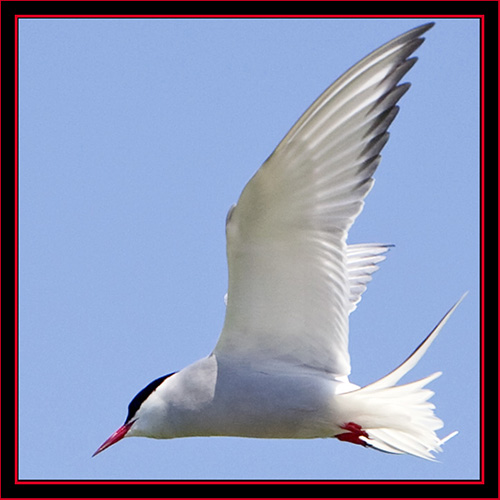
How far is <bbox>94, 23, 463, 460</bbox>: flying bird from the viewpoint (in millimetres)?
4629

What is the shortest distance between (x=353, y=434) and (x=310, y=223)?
1162 millimetres

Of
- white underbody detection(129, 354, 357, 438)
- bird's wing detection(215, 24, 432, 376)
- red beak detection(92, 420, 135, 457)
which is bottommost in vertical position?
red beak detection(92, 420, 135, 457)

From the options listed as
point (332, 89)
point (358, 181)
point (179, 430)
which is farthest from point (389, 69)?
point (179, 430)

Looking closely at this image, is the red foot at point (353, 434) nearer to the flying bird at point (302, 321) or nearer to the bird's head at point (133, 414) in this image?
the flying bird at point (302, 321)

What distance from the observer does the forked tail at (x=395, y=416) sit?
16.4 ft

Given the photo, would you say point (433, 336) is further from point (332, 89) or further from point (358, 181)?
point (332, 89)

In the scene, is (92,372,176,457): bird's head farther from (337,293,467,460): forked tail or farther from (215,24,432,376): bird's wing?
(337,293,467,460): forked tail

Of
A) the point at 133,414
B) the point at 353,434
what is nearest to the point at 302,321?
the point at 353,434

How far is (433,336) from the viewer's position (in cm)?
473

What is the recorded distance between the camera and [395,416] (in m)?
5.11

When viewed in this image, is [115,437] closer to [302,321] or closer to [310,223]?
[302,321]

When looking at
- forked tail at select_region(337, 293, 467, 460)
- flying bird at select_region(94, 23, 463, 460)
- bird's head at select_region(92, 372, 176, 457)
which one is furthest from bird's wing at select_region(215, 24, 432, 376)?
bird's head at select_region(92, 372, 176, 457)

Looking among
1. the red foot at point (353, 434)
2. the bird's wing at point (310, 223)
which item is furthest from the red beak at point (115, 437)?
the red foot at point (353, 434)
